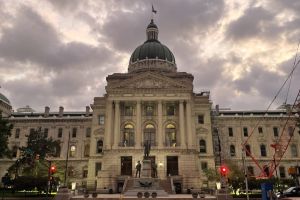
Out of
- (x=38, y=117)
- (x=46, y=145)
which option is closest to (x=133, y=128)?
(x=46, y=145)

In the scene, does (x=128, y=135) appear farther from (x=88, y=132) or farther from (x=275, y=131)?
(x=275, y=131)

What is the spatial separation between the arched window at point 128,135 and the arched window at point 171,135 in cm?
680

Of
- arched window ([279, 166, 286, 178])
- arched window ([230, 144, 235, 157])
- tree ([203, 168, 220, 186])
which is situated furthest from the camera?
arched window ([230, 144, 235, 157])

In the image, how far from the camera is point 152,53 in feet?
262

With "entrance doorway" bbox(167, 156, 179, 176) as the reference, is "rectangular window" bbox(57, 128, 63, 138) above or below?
above

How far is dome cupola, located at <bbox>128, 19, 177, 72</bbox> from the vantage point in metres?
77.6

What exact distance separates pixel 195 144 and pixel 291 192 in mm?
27314

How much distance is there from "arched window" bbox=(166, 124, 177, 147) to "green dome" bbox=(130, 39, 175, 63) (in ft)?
74.5

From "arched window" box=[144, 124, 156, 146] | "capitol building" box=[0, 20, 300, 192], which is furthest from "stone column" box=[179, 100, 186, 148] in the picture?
"arched window" box=[144, 124, 156, 146]

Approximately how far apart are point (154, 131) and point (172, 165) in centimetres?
756

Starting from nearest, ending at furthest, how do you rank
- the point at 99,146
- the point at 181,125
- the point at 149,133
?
the point at 181,125 < the point at 149,133 < the point at 99,146

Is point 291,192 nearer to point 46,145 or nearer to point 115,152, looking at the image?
point 115,152

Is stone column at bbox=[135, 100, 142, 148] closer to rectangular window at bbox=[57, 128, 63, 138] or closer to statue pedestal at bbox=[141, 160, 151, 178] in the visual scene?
statue pedestal at bbox=[141, 160, 151, 178]

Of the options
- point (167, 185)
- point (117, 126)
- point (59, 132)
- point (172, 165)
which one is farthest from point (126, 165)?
point (59, 132)
